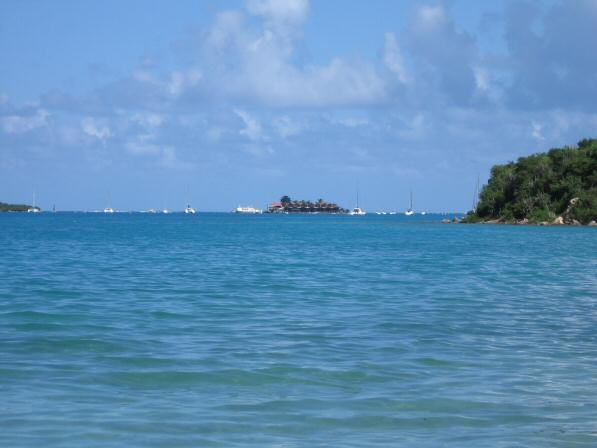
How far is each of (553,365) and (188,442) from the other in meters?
7.82

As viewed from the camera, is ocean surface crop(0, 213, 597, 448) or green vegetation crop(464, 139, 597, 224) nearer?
ocean surface crop(0, 213, 597, 448)

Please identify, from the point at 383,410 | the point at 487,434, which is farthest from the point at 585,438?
the point at 383,410

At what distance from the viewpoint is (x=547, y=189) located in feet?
425

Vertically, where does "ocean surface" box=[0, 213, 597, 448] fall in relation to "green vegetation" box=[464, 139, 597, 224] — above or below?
Answer: below

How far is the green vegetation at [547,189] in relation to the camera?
397 ft

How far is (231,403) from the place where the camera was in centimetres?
1230

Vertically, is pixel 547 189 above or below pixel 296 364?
above

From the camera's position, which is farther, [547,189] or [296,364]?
[547,189]

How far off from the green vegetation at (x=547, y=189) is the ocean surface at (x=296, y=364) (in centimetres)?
9450

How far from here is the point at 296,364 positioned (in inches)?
593

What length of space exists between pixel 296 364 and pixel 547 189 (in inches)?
4767

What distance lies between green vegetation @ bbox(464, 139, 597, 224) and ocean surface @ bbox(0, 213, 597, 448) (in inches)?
3720

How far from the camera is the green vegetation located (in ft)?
397

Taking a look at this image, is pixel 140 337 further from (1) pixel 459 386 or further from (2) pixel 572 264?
(2) pixel 572 264
